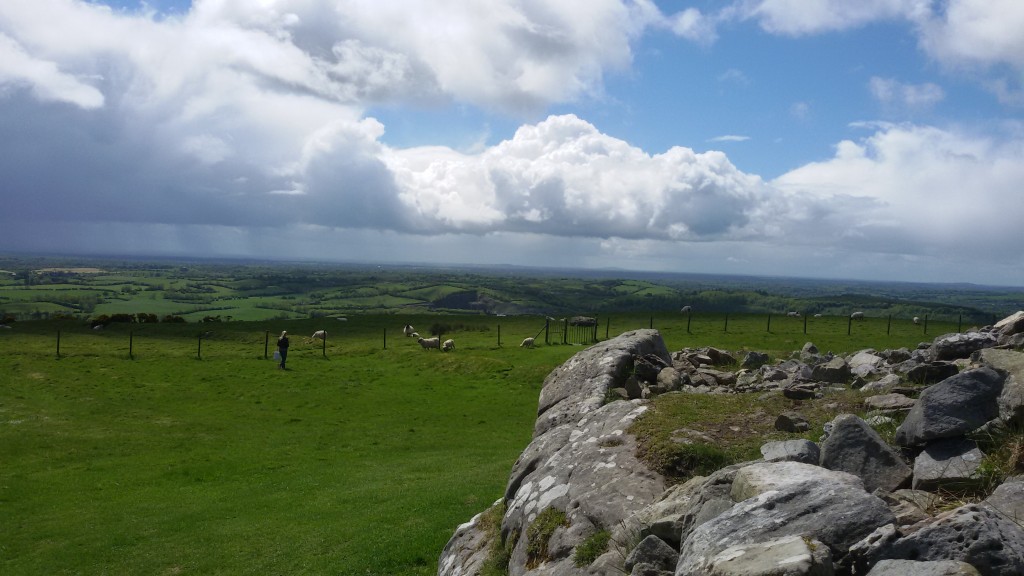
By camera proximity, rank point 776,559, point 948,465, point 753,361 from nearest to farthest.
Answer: point 776,559
point 948,465
point 753,361

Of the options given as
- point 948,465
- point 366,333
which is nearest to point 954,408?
point 948,465

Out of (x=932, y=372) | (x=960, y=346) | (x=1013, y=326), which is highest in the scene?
(x=1013, y=326)

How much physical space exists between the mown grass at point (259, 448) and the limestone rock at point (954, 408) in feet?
10.9

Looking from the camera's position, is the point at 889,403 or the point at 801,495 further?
the point at 889,403

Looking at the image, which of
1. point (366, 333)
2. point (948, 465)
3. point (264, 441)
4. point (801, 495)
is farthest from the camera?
point (366, 333)

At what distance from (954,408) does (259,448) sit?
105 feet

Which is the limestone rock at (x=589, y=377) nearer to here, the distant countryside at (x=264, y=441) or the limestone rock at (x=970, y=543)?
the distant countryside at (x=264, y=441)

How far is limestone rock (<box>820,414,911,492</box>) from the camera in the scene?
705 centimetres

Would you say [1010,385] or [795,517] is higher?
[1010,385]

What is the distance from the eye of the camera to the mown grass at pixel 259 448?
18.4 metres

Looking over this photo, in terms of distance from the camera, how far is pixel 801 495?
5879 millimetres

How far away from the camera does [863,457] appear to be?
7.23 metres

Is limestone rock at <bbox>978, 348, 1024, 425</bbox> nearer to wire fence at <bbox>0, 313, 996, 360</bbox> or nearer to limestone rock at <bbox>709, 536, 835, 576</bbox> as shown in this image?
limestone rock at <bbox>709, 536, 835, 576</bbox>

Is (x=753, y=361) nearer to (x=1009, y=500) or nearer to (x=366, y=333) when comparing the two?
(x=1009, y=500)
